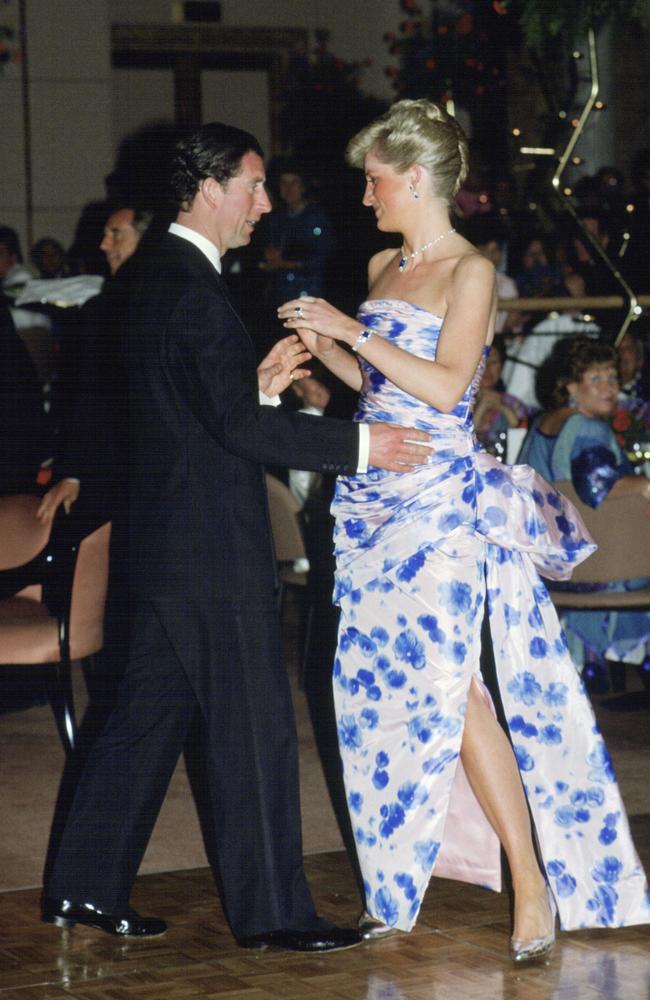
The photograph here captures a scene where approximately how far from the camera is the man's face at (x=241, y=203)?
3082 mm

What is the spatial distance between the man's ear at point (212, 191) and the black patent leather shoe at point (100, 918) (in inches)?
56.5

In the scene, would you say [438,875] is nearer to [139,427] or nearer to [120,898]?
[120,898]

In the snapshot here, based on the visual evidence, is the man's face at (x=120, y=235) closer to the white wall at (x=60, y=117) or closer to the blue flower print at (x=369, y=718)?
the blue flower print at (x=369, y=718)

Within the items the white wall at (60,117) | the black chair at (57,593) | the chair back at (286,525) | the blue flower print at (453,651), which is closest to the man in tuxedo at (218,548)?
the blue flower print at (453,651)

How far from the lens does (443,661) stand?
126 inches

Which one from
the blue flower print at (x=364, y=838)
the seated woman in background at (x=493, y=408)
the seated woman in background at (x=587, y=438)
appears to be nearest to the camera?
the blue flower print at (x=364, y=838)

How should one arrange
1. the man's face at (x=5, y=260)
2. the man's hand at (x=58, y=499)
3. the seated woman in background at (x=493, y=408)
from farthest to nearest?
the man's face at (x=5, y=260) < the seated woman in background at (x=493, y=408) < the man's hand at (x=58, y=499)

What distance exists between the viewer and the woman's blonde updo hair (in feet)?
10.4

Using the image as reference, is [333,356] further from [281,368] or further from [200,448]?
[200,448]

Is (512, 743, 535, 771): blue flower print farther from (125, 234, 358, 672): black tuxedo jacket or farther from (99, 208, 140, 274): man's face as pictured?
(99, 208, 140, 274): man's face

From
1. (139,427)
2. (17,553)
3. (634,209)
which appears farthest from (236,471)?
(634,209)

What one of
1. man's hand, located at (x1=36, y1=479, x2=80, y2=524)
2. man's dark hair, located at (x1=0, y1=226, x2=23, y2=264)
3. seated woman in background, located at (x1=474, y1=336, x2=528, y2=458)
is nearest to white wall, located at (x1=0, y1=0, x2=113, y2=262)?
man's dark hair, located at (x1=0, y1=226, x2=23, y2=264)

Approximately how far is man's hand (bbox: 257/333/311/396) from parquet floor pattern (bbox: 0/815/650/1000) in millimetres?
1151

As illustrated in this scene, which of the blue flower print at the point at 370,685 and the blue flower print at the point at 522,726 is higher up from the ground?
the blue flower print at the point at 370,685
